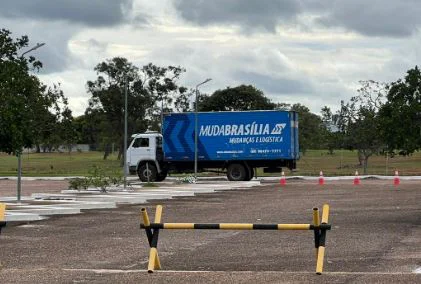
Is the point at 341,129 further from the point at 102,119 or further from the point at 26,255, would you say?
the point at 26,255

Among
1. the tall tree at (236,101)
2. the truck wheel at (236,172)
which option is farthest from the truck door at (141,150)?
the tall tree at (236,101)

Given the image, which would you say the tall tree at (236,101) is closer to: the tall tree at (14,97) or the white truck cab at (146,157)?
the white truck cab at (146,157)

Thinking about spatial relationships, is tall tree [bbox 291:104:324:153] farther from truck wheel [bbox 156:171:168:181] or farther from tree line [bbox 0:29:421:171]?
truck wheel [bbox 156:171:168:181]

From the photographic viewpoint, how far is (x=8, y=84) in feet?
65.9

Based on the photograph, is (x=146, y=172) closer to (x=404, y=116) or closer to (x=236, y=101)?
(x=404, y=116)

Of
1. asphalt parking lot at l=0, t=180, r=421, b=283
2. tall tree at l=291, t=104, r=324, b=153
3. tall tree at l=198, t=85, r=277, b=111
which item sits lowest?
asphalt parking lot at l=0, t=180, r=421, b=283

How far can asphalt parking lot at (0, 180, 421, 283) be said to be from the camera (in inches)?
435

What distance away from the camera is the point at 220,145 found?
4416 centimetres

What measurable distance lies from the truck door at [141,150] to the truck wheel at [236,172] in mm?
3881

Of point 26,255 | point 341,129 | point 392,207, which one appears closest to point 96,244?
point 26,255

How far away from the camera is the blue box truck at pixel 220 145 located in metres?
43.5

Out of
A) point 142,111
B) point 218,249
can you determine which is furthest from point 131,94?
point 218,249

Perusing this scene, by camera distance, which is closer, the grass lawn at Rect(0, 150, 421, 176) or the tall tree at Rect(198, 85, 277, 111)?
the grass lawn at Rect(0, 150, 421, 176)

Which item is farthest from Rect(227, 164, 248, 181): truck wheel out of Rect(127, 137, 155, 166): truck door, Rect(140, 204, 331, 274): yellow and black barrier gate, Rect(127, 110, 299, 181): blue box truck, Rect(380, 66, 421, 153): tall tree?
Rect(140, 204, 331, 274): yellow and black barrier gate
